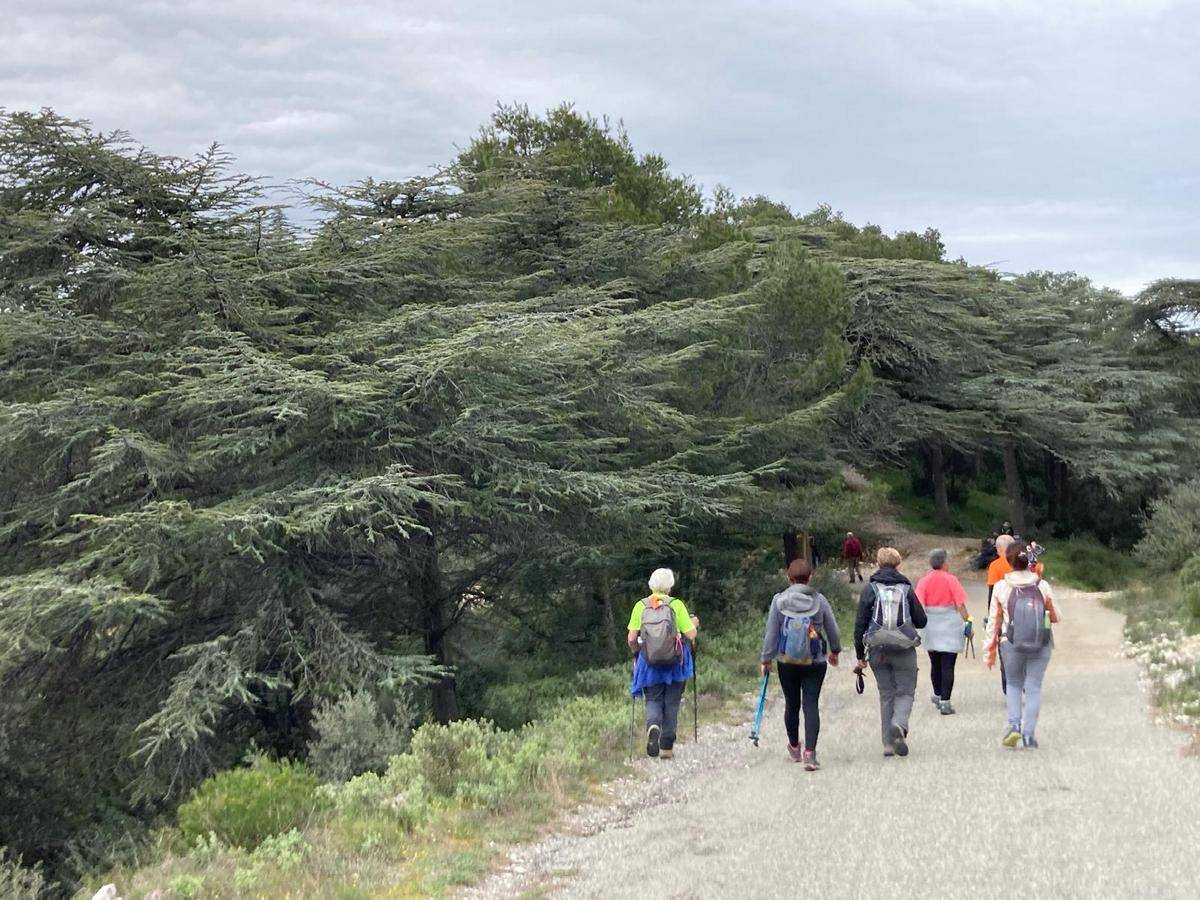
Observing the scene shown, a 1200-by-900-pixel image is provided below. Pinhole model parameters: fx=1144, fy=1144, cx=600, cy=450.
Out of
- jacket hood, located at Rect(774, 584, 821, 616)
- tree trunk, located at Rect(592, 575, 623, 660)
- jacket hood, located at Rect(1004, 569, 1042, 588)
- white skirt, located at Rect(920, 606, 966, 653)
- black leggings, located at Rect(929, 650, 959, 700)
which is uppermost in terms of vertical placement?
jacket hood, located at Rect(1004, 569, 1042, 588)

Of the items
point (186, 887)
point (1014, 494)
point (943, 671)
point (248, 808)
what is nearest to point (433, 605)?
point (943, 671)

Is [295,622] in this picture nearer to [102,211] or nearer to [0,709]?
[0,709]

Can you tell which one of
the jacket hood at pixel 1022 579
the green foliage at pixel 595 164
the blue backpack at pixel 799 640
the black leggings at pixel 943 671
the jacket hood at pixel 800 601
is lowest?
the black leggings at pixel 943 671

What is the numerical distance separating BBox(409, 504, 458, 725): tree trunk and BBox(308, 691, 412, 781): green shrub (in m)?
4.98

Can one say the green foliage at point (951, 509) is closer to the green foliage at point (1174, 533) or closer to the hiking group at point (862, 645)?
the green foliage at point (1174, 533)

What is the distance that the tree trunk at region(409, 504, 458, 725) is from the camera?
52.5 feet

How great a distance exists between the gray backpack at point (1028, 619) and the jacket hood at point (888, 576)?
2.80 feet

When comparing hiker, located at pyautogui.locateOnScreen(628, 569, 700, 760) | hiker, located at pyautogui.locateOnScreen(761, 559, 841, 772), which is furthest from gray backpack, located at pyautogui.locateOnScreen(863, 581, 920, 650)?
hiker, located at pyautogui.locateOnScreen(628, 569, 700, 760)

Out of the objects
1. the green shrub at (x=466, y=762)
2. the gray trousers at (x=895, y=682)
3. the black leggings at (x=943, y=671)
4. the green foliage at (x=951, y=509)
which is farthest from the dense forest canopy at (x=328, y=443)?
the green foliage at (x=951, y=509)

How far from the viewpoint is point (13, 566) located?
15.2 meters

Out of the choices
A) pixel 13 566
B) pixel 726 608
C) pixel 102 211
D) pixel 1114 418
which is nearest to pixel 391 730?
pixel 13 566

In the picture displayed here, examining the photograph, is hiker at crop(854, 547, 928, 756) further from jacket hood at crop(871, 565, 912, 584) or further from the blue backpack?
the blue backpack

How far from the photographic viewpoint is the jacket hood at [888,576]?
8500 millimetres

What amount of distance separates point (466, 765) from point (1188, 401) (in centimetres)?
3754
